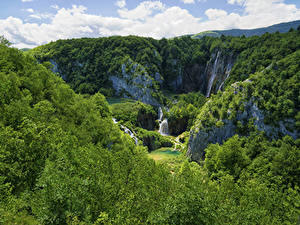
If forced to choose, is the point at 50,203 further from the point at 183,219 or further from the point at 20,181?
the point at 183,219

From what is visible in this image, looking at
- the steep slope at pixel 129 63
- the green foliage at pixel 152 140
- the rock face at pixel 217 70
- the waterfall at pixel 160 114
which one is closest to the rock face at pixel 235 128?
the green foliage at pixel 152 140

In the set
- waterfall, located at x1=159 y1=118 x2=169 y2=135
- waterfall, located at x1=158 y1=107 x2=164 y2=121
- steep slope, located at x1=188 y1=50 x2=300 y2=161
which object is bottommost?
waterfall, located at x1=159 y1=118 x2=169 y2=135

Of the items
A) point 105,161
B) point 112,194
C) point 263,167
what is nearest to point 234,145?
point 263,167

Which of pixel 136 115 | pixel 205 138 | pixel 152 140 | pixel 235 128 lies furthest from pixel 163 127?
pixel 235 128

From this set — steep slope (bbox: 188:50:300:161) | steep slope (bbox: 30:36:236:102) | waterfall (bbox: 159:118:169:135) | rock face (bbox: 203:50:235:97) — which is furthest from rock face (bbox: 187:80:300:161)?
steep slope (bbox: 30:36:236:102)

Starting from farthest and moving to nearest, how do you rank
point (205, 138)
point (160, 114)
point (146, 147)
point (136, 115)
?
point (160, 114), point (136, 115), point (205, 138), point (146, 147)

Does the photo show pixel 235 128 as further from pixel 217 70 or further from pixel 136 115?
pixel 217 70

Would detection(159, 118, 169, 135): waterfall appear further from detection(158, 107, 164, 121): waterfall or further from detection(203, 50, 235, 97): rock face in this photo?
detection(203, 50, 235, 97): rock face
